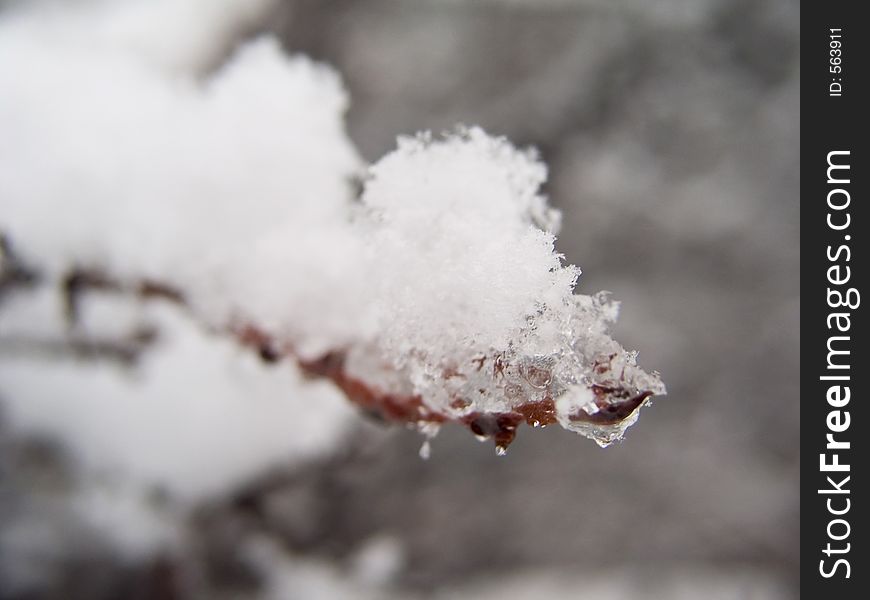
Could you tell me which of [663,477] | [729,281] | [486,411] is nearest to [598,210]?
[729,281]

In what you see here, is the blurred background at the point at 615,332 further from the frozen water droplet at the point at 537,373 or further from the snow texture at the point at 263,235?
the frozen water droplet at the point at 537,373

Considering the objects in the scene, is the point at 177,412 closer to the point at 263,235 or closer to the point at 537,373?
the point at 263,235

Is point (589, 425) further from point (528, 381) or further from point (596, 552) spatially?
point (596, 552)
